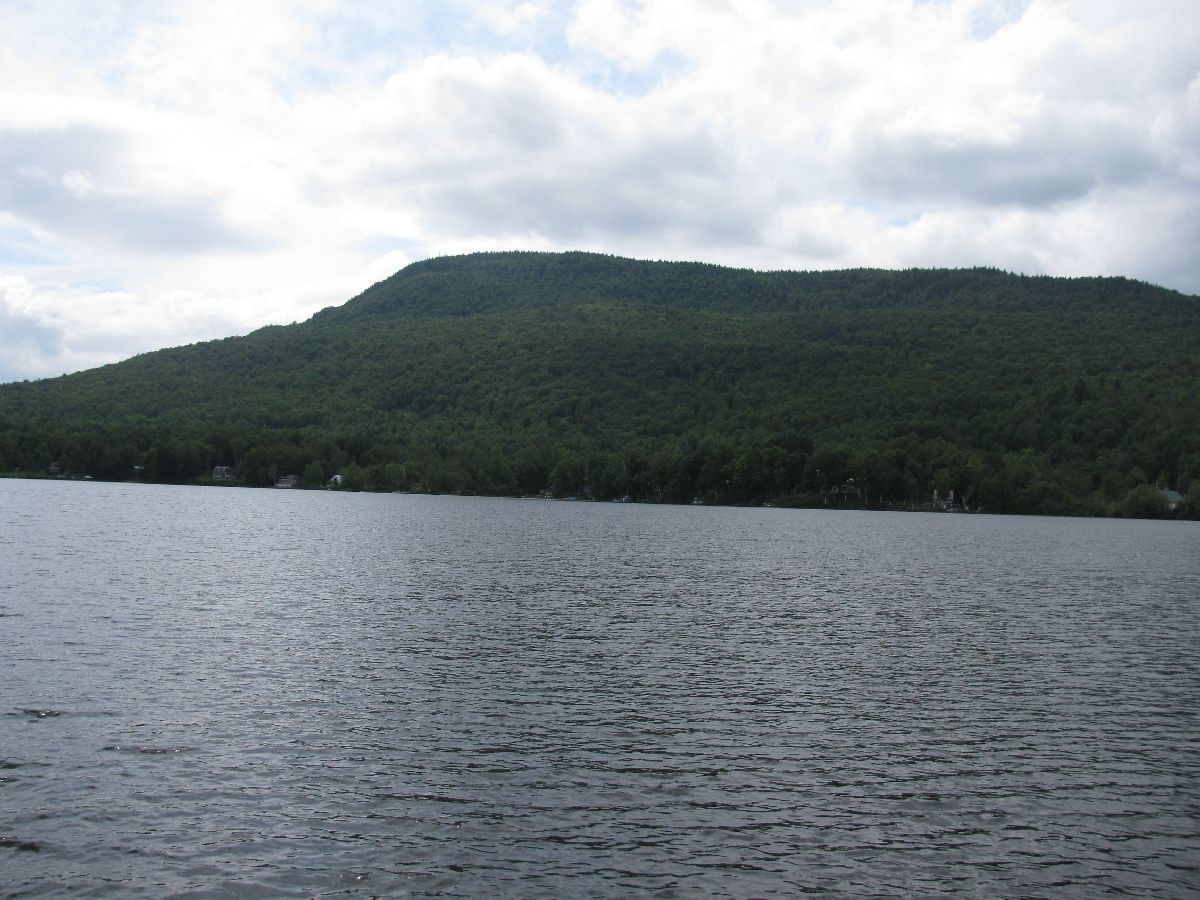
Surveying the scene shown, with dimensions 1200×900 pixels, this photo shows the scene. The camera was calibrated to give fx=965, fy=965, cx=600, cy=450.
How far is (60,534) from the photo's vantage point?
72250 millimetres

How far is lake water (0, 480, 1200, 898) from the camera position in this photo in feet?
53.1

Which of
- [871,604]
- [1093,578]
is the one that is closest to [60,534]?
[871,604]

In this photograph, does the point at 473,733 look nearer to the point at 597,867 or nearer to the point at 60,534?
the point at 597,867

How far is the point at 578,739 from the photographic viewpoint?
915 inches

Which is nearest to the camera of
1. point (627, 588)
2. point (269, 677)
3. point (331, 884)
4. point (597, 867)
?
point (331, 884)

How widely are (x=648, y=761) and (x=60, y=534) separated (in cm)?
6537

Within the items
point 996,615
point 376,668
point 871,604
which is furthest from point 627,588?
point 376,668

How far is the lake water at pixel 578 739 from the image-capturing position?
53.1 ft

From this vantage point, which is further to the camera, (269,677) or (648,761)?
(269,677)

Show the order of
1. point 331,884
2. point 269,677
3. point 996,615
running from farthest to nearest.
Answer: point 996,615 → point 269,677 → point 331,884

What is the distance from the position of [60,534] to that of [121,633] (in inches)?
1786

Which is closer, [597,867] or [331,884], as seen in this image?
[331,884]

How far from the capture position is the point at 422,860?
16.1 m

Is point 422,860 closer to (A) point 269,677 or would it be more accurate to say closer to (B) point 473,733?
(B) point 473,733
